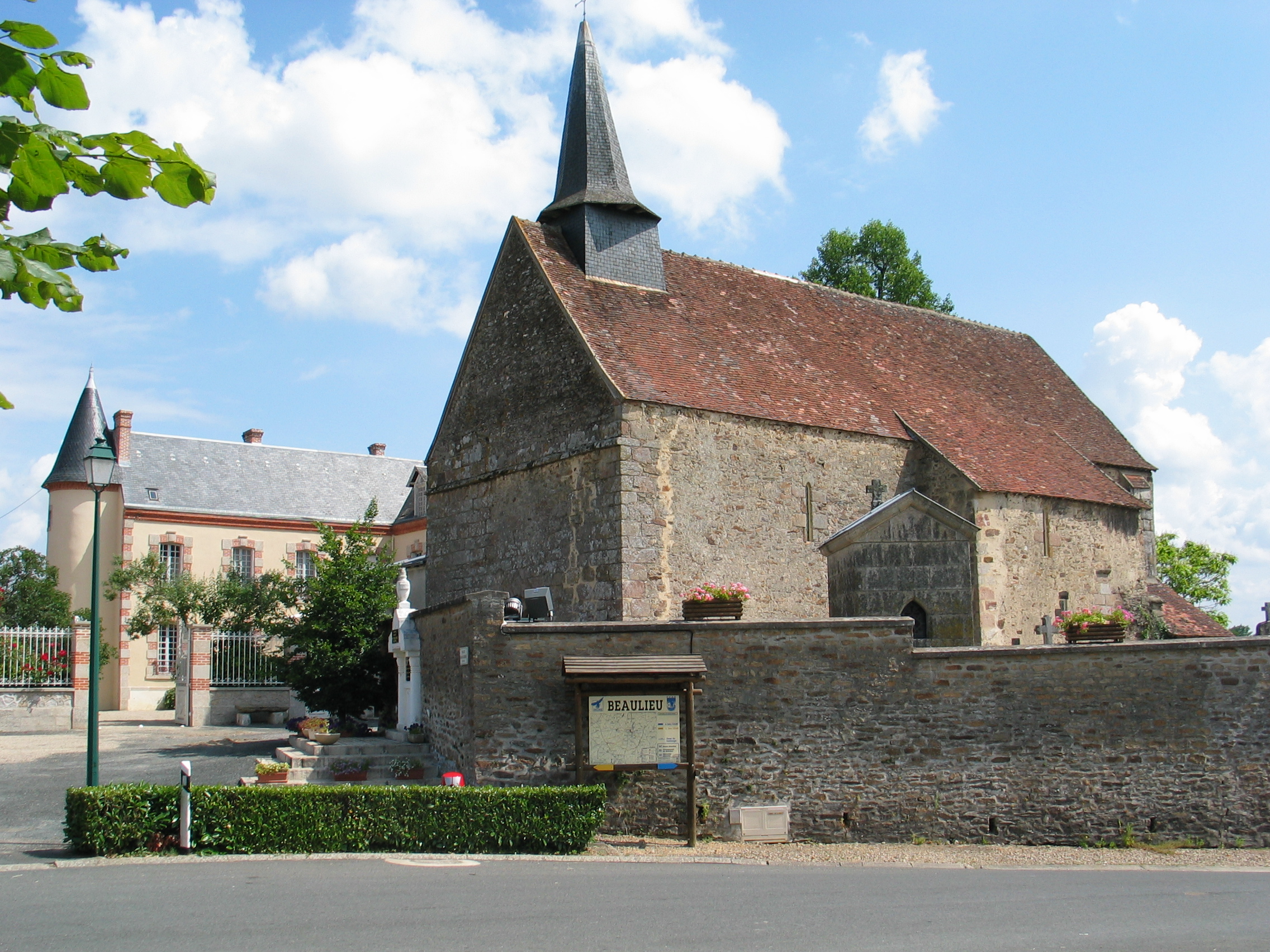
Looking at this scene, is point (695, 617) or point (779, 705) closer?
point (779, 705)

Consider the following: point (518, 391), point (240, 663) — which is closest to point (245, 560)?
point (240, 663)

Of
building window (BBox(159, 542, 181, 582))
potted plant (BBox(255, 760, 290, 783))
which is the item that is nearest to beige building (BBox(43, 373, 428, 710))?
building window (BBox(159, 542, 181, 582))

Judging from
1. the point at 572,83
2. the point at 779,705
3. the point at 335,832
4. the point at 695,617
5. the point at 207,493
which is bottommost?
the point at 335,832

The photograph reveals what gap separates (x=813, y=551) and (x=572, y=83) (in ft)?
32.2

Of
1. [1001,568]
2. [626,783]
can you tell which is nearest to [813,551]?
[1001,568]

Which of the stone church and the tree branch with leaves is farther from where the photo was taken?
the stone church

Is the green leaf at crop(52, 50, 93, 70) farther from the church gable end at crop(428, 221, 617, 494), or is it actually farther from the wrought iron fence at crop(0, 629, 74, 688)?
the wrought iron fence at crop(0, 629, 74, 688)

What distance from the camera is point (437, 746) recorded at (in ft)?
49.7

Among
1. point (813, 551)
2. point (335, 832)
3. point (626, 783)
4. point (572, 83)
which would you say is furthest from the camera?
point (572, 83)

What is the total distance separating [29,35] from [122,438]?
1375 inches

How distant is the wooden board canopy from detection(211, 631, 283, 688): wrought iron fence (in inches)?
538

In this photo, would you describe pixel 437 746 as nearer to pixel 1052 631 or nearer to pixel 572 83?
pixel 1052 631

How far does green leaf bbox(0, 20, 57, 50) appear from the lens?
118 inches

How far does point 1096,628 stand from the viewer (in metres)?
16.1
